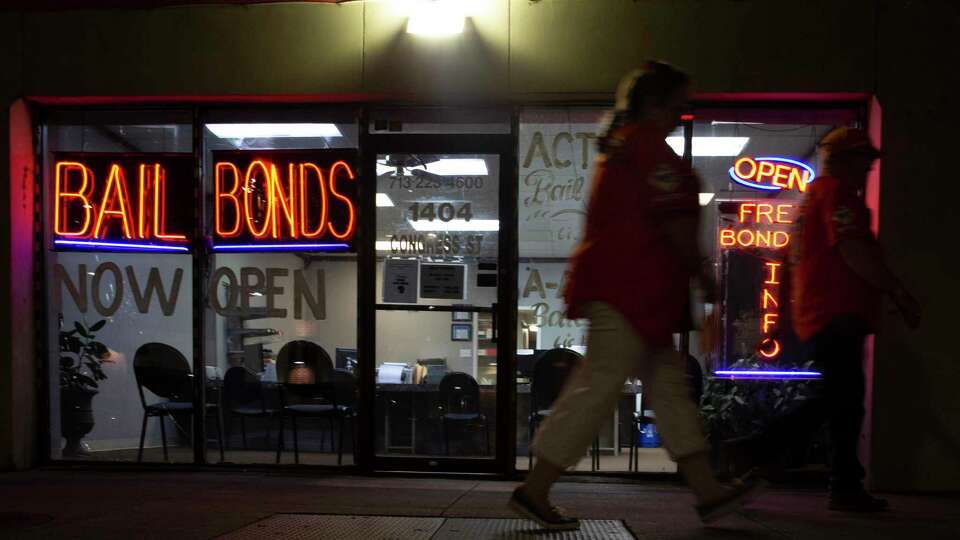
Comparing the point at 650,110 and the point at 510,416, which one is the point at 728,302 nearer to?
the point at 510,416

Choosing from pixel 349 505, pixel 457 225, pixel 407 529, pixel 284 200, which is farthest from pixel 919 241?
pixel 284 200

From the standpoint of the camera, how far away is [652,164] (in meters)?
2.91

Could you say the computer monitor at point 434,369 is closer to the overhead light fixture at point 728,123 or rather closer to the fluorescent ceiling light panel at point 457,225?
the fluorescent ceiling light panel at point 457,225

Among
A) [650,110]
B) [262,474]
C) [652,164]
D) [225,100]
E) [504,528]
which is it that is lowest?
[262,474]

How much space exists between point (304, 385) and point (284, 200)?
4.45 ft

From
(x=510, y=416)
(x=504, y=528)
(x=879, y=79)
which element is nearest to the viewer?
(x=504, y=528)

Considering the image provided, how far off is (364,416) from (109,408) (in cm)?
204

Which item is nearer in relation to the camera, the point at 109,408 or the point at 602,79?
the point at 602,79

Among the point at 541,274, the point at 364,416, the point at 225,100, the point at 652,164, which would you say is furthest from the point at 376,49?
the point at 652,164

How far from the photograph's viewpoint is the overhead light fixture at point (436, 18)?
500cm

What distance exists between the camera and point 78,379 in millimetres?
5703

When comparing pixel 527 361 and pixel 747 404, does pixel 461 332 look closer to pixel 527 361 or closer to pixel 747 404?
pixel 527 361

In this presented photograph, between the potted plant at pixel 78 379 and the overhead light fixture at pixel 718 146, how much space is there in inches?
172

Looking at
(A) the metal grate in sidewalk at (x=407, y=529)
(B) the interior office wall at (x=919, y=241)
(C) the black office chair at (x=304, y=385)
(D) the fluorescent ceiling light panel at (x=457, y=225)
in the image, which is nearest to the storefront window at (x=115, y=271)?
(C) the black office chair at (x=304, y=385)
